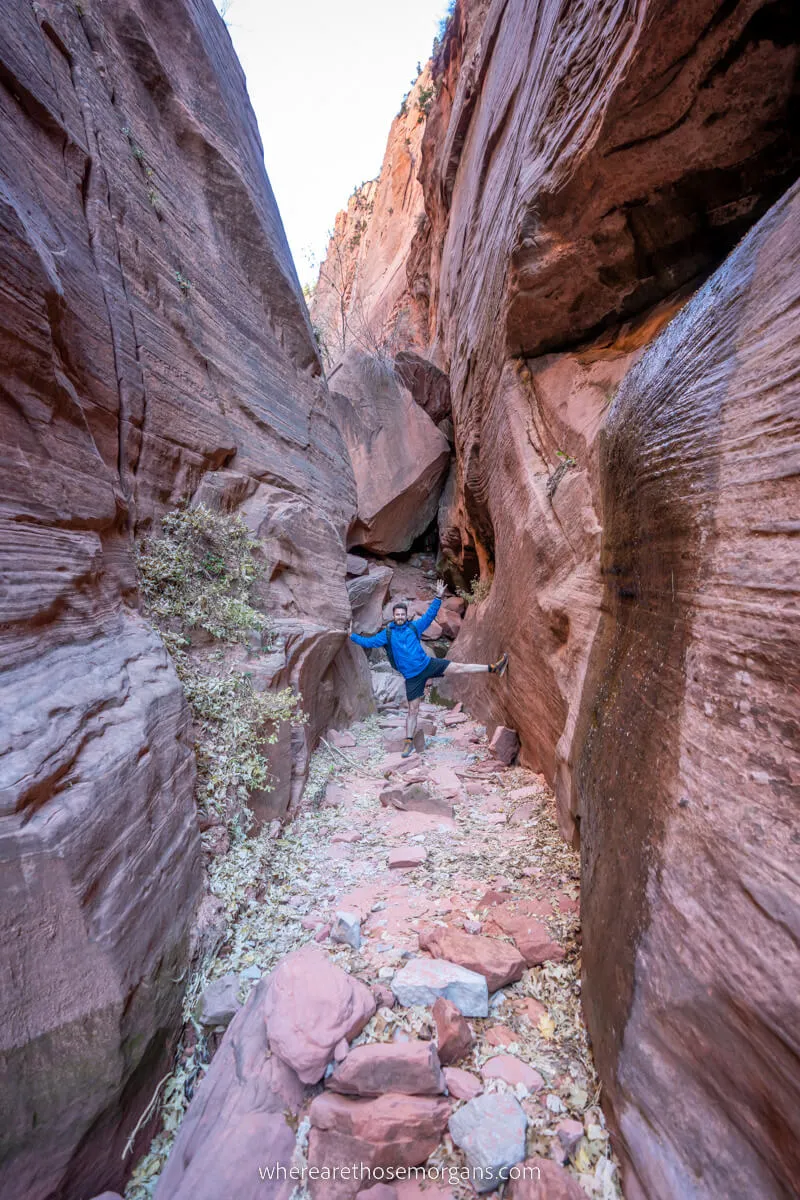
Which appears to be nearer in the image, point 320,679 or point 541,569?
point 541,569

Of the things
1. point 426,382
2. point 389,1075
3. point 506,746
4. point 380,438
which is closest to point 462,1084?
point 389,1075

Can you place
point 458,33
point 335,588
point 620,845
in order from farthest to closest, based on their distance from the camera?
point 458,33 < point 335,588 < point 620,845

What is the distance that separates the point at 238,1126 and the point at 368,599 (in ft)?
35.4

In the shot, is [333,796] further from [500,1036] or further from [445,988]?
[500,1036]

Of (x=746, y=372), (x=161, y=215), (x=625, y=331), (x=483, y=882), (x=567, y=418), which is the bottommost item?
(x=483, y=882)

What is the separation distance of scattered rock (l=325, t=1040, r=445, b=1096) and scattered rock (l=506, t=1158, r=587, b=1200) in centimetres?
31

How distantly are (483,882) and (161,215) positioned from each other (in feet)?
22.8

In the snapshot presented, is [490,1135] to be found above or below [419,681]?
below

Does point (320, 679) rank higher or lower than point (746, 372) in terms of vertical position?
lower

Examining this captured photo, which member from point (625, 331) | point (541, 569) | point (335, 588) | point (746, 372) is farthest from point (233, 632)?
point (625, 331)

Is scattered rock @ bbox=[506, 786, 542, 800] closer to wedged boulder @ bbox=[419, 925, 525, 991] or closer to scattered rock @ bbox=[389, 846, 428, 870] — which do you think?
scattered rock @ bbox=[389, 846, 428, 870]

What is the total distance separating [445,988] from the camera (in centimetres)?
199

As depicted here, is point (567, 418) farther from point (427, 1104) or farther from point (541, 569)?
point (427, 1104)

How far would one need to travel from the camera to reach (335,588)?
6234 millimetres
